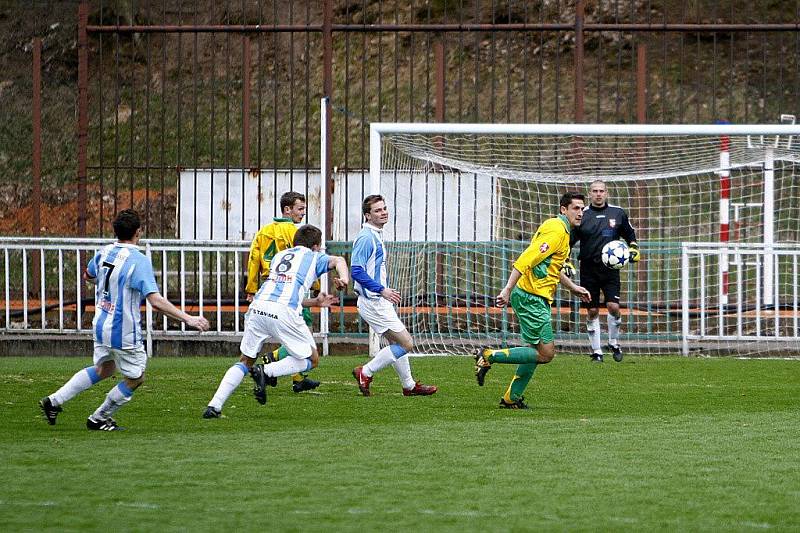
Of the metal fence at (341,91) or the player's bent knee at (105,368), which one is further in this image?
the metal fence at (341,91)

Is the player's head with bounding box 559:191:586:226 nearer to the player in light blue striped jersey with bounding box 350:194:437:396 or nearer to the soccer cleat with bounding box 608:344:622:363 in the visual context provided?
the player in light blue striped jersey with bounding box 350:194:437:396

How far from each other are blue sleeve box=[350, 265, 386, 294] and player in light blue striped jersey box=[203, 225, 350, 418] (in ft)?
2.29

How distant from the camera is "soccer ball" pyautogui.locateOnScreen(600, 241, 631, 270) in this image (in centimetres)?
1342

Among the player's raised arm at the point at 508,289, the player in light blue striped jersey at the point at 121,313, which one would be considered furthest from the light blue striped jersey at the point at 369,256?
the player in light blue striped jersey at the point at 121,313

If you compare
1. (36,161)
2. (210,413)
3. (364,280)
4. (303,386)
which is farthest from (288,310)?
(36,161)

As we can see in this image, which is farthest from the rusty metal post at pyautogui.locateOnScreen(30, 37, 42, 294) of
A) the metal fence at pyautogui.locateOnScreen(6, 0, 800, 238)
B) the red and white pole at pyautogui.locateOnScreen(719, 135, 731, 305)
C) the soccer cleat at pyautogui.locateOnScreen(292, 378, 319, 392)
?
the metal fence at pyautogui.locateOnScreen(6, 0, 800, 238)

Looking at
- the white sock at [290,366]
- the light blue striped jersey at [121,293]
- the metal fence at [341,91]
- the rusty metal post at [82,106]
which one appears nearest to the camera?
the light blue striped jersey at [121,293]

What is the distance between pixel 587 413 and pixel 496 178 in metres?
6.73

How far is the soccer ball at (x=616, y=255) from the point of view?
13.4 m

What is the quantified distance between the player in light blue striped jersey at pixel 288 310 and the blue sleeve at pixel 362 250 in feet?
3.00

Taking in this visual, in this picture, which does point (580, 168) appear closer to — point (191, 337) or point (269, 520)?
point (191, 337)

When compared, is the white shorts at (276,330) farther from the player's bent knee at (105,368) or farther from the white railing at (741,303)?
the white railing at (741,303)

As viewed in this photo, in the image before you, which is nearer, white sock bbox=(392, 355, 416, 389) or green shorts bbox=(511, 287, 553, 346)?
green shorts bbox=(511, 287, 553, 346)

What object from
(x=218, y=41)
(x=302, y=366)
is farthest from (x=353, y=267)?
(x=218, y=41)
